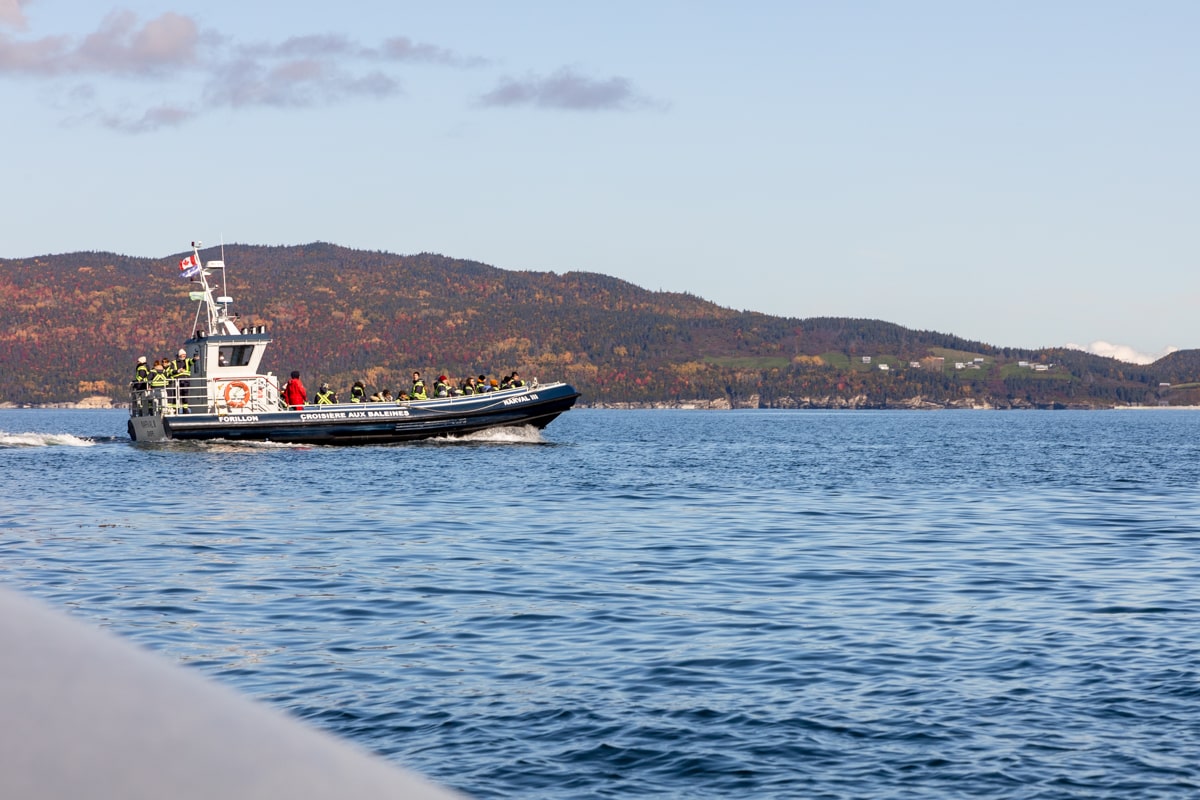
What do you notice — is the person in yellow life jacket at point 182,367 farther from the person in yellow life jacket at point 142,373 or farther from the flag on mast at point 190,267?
the flag on mast at point 190,267

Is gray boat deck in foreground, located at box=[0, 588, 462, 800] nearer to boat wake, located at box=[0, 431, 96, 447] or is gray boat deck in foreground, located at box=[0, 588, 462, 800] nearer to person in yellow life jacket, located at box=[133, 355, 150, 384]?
person in yellow life jacket, located at box=[133, 355, 150, 384]

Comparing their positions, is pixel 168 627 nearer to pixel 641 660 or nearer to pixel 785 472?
pixel 641 660

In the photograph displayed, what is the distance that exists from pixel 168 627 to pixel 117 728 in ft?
44.3

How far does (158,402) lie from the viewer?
169ft

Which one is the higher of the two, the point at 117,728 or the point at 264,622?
the point at 117,728

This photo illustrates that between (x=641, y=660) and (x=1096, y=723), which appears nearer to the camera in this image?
(x=1096, y=723)

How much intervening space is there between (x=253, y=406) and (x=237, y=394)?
76 centimetres

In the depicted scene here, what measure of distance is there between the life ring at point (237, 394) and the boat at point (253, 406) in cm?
4

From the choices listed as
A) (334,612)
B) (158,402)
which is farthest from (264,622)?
(158,402)

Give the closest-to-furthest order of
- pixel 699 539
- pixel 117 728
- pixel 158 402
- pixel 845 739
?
pixel 117 728 → pixel 845 739 → pixel 699 539 → pixel 158 402

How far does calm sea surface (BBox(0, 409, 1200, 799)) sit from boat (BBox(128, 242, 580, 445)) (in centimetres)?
1595

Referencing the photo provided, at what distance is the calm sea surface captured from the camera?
895 cm

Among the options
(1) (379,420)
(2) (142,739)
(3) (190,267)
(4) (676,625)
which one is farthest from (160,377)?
(2) (142,739)

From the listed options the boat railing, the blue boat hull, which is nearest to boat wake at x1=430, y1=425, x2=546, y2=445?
the blue boat hull
